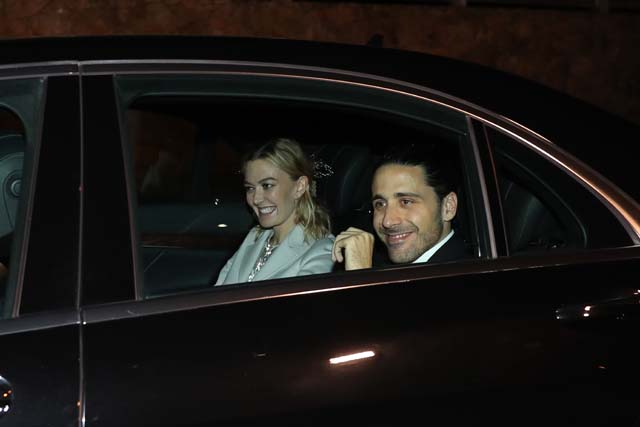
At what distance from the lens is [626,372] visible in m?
2.36

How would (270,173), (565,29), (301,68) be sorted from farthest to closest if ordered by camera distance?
(565,29), (270,173), (301,68)

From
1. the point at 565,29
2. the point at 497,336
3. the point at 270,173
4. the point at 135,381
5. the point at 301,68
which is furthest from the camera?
the point at 565,29

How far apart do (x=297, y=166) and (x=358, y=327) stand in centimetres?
108

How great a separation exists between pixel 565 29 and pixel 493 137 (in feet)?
26.8

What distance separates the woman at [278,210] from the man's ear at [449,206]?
1.33ft

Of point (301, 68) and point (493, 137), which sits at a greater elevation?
point (301, 68)

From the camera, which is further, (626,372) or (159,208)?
(159,208)

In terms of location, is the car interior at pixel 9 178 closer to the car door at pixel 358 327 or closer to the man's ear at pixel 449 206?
the car door at pixel 358 327

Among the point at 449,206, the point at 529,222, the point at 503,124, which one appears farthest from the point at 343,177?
the point at 503,124

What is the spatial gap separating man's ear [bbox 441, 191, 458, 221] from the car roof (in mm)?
275

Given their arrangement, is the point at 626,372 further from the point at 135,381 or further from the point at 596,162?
the point at 135,381

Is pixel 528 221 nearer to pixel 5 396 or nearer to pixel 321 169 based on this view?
pixel 321 169

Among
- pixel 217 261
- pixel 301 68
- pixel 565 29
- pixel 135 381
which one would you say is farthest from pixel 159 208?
pixel 565 29

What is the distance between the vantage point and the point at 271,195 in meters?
3.30
